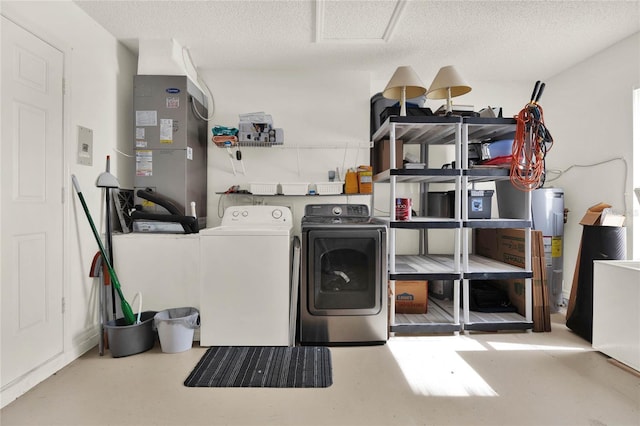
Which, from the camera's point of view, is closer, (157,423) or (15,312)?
(157,423)

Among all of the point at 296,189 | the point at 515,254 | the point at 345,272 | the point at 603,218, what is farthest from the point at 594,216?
the point at 296,189

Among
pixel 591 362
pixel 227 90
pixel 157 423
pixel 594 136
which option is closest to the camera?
pixel 157 423

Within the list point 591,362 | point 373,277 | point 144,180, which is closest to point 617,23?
point 591,362

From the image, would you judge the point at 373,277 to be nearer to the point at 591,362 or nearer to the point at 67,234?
the point at 591,362

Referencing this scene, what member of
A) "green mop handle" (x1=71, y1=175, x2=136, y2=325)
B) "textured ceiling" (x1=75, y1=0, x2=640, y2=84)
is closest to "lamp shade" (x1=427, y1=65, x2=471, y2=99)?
"textured ceiling" (x1=75, y1=0, x2=640, y2=84)

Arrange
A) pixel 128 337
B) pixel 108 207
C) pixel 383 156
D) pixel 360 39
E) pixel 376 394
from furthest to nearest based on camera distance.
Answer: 1. pixel 383 156
2. pixel 360 39
3. pixel 108 207
4. pixel 128 337
5. pixel 376 394

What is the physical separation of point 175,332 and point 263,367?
0.71 meters

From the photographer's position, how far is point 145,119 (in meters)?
2.79

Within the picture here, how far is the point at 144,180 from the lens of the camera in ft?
9.27

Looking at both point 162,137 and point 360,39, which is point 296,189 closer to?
point 162,137

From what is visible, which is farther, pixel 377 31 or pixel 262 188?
pixel 262 188

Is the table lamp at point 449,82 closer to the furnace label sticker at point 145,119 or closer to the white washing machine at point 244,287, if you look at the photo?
the white washing machine at point 244,287

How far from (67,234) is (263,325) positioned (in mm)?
1475

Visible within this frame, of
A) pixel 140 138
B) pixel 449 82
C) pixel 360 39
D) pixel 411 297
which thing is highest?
pixel 360 39
